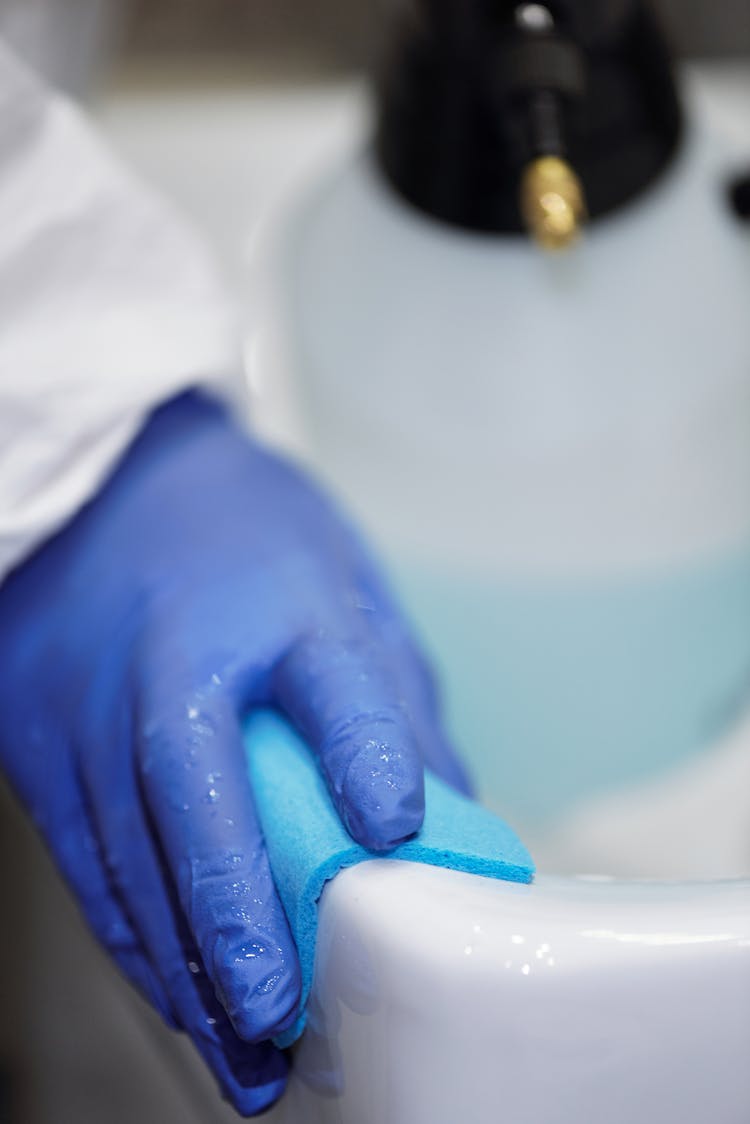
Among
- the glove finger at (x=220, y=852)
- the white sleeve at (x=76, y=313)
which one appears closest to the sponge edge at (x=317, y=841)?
the glove finger at (x=220, y=852)

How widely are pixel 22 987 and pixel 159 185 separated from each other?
41 centimetres

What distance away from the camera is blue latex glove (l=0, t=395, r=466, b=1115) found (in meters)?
0.34

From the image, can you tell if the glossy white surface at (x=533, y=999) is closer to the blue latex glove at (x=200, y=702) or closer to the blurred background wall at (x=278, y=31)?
the blue latex glove at (x=200, y=702)

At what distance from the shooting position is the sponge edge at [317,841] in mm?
312

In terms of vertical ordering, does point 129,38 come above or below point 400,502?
above

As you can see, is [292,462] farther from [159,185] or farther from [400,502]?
[159,185]

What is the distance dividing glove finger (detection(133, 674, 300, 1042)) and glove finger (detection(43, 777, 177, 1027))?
7cm

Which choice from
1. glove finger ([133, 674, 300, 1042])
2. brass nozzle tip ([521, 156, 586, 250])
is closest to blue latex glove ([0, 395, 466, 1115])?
glove finger ([133, 674, 300, 1042])

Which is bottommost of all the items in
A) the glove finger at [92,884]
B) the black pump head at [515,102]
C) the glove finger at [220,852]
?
the glove finger at [92,884]

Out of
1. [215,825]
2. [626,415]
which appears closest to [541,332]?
[626,415]

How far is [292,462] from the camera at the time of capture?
1.67 ft

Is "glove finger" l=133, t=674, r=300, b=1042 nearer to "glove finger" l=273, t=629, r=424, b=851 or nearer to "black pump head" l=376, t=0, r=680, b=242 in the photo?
"glove finger" l=273, t=629, r=424, b=851

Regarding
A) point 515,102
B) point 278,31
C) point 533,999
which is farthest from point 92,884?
point 278,31

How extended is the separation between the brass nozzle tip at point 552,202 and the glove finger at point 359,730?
154 mm
